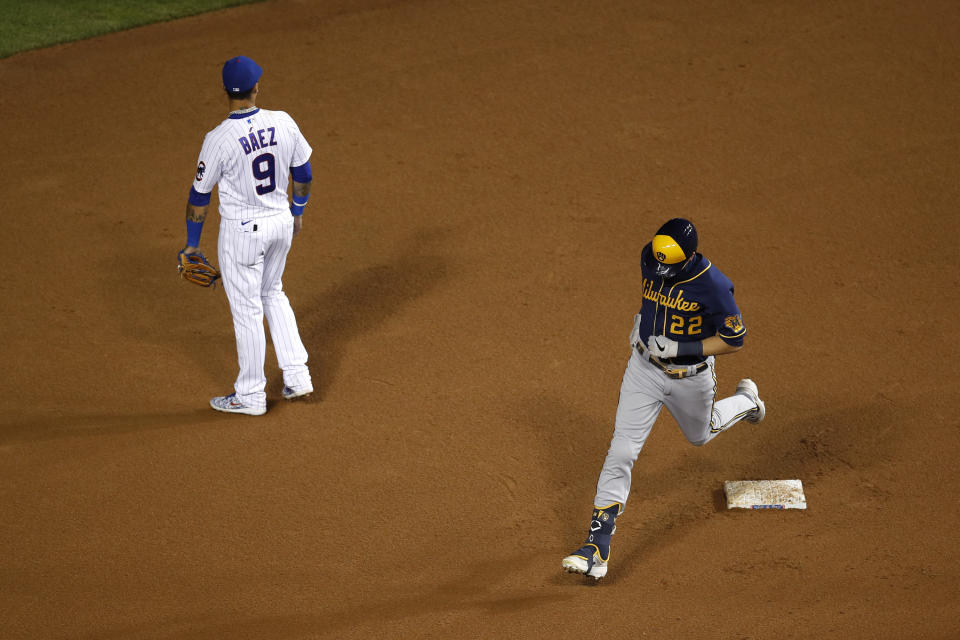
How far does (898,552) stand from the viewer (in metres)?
5.60

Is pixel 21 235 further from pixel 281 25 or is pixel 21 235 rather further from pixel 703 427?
pixel 703 427

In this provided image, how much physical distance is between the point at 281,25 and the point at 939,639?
950 centimetres

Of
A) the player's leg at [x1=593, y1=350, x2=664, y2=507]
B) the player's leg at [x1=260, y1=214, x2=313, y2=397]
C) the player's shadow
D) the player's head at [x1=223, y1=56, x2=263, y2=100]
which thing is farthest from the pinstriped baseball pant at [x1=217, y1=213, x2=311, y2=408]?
the player's leg at [x1=593, y1=350, x2=664, y2=507]

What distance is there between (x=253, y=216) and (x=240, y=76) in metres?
0.88

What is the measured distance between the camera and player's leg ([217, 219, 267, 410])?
6.37 metres

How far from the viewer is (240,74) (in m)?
5.98

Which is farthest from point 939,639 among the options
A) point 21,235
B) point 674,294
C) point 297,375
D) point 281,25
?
point 281,25

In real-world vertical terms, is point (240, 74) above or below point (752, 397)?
above

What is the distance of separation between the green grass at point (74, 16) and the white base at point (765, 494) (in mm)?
8908

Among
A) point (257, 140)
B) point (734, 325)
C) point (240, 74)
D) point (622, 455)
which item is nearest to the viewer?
point (734, 325)

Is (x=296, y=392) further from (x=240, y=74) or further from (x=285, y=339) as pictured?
(x=240, y=74)

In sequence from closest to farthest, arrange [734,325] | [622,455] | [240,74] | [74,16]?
[734,325]
[622,455]
[240,74]
[74,16]

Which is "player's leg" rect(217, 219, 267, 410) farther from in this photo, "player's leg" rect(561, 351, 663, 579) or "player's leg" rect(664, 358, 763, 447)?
"player's leg" rect(664, 358, 763, 447)

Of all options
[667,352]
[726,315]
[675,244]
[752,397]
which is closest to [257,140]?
[675,244]
